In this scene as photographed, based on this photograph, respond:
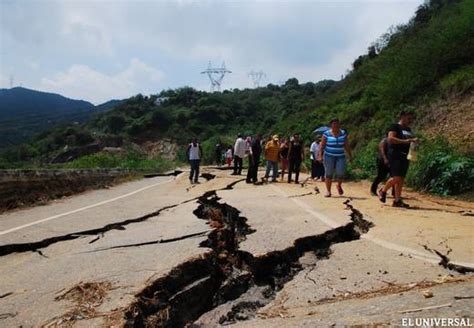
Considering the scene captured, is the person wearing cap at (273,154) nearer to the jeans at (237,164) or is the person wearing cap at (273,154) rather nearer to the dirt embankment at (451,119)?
the jeans at (237,164)

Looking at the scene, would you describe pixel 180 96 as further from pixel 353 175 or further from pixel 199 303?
pixel 199 303

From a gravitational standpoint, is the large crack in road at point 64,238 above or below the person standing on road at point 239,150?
below

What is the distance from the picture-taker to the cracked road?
13.7 feet

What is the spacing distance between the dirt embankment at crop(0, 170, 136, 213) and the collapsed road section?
6838mm

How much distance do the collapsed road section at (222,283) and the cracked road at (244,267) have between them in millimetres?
13

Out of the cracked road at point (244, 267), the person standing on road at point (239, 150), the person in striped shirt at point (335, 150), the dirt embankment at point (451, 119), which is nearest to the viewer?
the cracked road at point (244, 267)

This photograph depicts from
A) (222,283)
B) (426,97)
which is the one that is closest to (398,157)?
(222,283)

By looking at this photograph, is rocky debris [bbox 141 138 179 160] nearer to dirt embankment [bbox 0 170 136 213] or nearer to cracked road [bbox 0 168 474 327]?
dirt embankment [bbox 0 170 136 213]

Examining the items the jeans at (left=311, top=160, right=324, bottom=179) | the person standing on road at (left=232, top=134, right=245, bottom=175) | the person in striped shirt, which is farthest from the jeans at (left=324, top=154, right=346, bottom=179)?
the person standing on road at (left=232, top=134, right=245, bottom=175)

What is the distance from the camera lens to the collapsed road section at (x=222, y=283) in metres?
4.48

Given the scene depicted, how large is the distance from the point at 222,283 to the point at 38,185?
1003 centimetres

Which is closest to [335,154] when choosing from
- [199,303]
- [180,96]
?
[199,303]

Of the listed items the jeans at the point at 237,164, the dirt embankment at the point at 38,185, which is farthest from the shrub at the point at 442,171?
the dirt embankment at the point at 38,185

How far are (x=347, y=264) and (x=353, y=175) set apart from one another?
12.3 m
